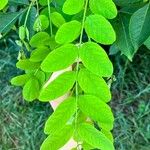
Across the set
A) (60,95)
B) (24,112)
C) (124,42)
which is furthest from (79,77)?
(24,112)

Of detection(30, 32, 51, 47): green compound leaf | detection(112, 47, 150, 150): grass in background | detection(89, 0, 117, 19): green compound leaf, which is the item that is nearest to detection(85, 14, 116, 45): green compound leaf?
detection(89, 0, 117, 19): green compound leaf

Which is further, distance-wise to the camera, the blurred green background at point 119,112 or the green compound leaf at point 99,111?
the blurred green background at point 119,112

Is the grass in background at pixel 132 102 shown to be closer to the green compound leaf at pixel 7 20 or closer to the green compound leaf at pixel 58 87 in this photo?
the green compound leaf at pixel 7 20

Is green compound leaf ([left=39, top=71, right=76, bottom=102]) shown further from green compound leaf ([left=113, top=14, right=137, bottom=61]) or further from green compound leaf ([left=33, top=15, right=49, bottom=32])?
green compound leaf ([left=113, top=14, right=137, bottom=61])

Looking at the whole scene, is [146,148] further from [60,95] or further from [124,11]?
[60,95]

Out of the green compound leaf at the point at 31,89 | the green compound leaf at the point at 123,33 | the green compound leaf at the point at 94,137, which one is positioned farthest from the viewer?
the green compound leaf at the point at 123,33

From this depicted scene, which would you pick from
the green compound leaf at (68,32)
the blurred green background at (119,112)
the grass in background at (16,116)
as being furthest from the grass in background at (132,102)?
the green compound leaf at (68,32)
